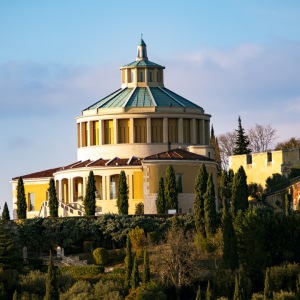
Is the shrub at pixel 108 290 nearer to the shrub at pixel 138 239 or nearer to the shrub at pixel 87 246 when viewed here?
the shrub at pixel 138 239

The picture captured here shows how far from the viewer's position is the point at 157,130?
93.0m

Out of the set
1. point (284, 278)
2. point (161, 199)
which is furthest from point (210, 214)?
point (284, 278)

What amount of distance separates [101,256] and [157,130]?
81.3 ft

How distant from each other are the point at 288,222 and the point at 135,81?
107 ft

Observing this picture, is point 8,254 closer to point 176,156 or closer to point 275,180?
point 176,156

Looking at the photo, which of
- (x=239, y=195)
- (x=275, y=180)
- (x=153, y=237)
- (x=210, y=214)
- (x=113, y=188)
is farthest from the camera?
(x=275, y=180)

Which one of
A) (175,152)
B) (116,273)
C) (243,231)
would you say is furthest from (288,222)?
(175,152)

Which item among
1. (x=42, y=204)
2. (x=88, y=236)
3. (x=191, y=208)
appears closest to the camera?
(x=88, y=236)

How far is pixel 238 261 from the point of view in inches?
2608

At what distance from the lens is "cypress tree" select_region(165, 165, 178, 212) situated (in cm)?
8025

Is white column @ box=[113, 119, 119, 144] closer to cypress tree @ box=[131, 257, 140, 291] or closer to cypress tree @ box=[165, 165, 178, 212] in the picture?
cypress tree @ box=[165, 165, 178, 212]

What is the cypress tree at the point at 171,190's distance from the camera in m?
80.2

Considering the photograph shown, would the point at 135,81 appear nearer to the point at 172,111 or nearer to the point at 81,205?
the point at 172,111

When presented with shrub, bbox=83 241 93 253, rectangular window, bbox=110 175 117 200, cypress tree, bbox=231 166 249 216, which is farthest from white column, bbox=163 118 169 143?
shrub, bbox=83 241 93 253
